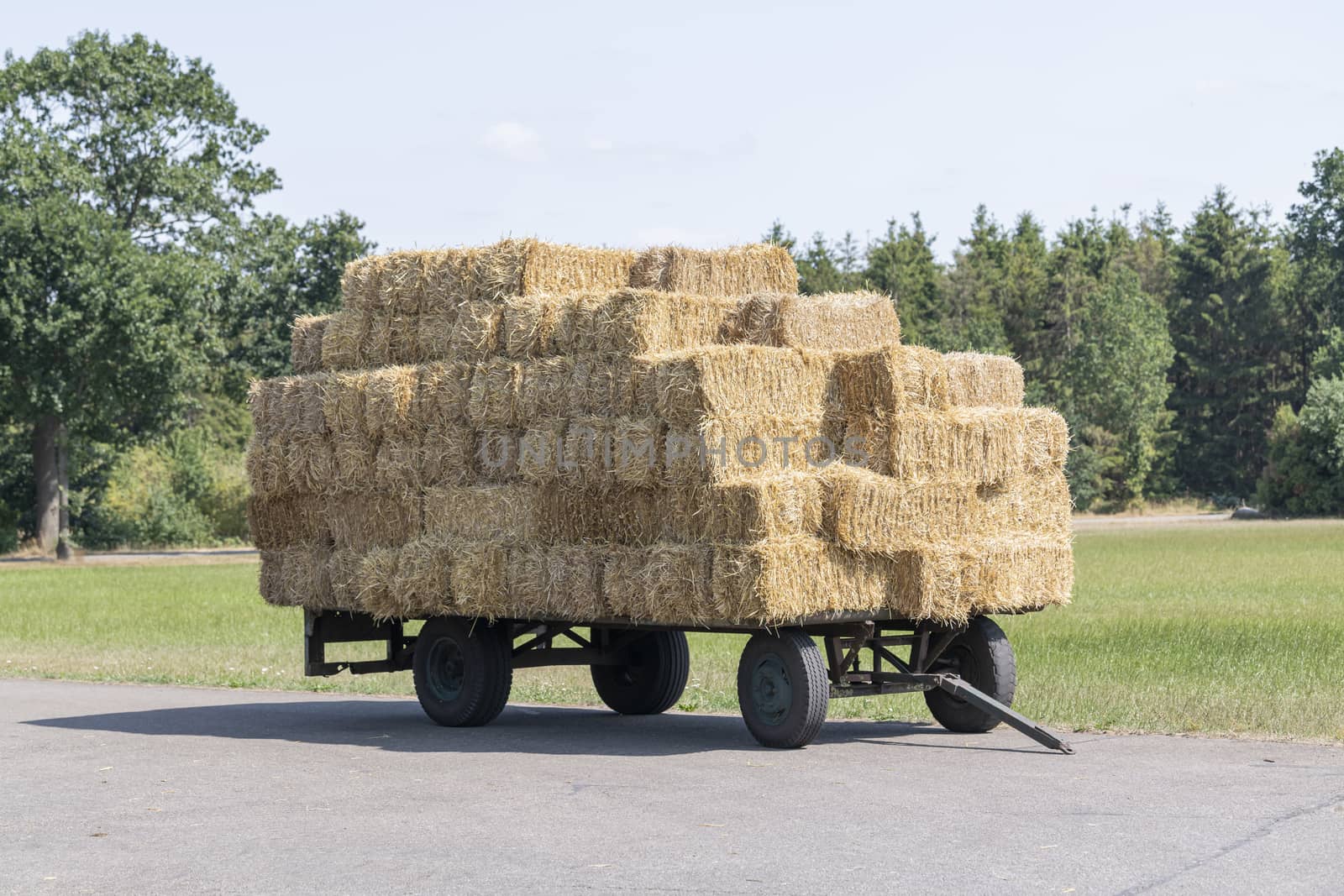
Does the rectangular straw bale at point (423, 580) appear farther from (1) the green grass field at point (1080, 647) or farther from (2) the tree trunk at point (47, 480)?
(2) the tree trunk at point (47, 480)

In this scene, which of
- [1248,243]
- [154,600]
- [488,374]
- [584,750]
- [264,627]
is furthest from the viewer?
[1248,243]

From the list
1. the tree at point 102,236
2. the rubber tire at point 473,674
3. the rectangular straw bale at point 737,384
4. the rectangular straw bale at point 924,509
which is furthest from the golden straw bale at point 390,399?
the tree at point 102,236

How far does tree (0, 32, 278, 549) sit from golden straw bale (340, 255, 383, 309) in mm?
36322

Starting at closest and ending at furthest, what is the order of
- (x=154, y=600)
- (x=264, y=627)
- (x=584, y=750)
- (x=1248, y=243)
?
(x=584, y=750)
(x=264, y=627)
(x=154, y=600)
(x=1248, y=243)

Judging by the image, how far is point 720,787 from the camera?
1041 cm

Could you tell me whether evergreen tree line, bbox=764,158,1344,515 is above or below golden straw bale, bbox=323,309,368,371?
above

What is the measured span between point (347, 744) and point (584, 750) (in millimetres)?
1934

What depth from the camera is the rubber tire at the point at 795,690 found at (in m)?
11.9

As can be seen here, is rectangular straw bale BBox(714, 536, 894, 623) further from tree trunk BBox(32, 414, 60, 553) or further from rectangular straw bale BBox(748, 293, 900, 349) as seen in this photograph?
tree trunk BBox(32, 414, 60, 553)

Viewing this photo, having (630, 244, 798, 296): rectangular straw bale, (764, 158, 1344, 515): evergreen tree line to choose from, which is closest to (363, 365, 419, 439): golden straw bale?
(630, 244, 798, 296): rectangular straw bale

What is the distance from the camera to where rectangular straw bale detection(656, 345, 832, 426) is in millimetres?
11844

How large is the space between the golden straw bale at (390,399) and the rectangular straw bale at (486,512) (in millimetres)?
727

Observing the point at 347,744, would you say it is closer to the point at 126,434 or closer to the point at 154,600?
the point at 154,600

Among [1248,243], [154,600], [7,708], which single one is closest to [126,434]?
[154,600]
